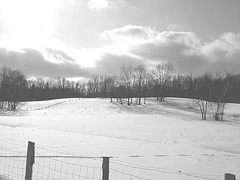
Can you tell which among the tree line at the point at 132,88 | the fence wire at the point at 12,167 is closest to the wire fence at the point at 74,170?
the fence wire at the point at 12,167

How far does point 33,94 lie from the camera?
12169cm

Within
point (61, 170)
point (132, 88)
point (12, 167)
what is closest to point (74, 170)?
point (61, 170)

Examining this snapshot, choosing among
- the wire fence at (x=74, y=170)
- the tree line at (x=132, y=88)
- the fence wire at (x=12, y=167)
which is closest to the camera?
the fence wire at (x=12, y=167)

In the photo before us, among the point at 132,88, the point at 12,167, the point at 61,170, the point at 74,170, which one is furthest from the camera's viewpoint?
the point at 132,88

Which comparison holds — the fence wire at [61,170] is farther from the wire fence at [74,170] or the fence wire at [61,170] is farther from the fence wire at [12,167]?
the fence wire at [12,167]

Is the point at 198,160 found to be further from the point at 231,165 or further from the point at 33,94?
the point at 33,94

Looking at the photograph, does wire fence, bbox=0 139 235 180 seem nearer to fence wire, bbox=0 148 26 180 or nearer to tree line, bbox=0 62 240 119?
fence wire, bbox=0 148 26 180

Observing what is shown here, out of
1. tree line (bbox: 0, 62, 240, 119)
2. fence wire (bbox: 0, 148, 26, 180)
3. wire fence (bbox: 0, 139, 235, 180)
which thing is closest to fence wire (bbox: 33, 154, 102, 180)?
wire fence (bbox: 0, 139, 235, 180)

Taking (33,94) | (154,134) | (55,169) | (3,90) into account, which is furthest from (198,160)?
(33,94)

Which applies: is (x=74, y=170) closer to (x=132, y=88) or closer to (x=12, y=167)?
(x=12, y=167)

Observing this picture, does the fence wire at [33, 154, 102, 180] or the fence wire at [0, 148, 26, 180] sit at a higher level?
the fence wire at [0, 148, 26, 180]

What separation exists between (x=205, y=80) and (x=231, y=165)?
10025 centimetres

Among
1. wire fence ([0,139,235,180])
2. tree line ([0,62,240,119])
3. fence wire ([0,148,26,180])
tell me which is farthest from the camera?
tree line ([0,62,240,119])

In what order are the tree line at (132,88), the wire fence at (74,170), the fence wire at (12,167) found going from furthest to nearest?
the tree line at (132,88)
the wire fence at (74,170)
the fence wire at (12,167)
